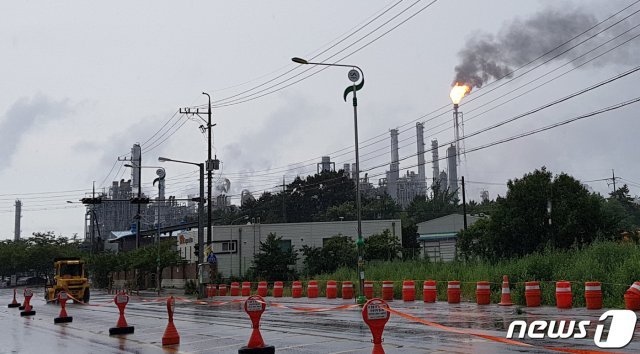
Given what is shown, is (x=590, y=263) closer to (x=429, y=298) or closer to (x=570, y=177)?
(x=429, y=298)

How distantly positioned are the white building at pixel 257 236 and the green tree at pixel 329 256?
4.42 meters

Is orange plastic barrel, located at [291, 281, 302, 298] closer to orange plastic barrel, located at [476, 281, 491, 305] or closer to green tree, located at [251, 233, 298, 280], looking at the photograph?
green tree, located at [251, 233, 298, 280]

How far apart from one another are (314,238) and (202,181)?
2059cm

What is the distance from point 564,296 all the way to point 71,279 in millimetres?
30748

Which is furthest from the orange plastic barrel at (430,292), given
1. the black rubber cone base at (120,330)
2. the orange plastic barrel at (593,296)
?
the black rubber cone base at (120,330)

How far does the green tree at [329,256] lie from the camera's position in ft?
179

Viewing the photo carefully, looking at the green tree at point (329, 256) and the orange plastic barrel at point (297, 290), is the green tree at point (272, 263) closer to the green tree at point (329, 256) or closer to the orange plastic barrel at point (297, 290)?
the green tree at point (329, 256)

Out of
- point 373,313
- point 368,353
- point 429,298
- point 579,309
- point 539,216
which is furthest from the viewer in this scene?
point 539,216

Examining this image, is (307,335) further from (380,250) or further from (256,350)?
(380,250)

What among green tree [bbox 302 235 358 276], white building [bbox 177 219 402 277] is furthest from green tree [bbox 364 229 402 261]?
white building [bbox 177 219 402 277]

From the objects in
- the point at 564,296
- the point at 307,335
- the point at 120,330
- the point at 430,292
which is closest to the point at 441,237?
the point at 430,292

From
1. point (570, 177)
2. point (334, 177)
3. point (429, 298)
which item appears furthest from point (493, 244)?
point (334, 177)

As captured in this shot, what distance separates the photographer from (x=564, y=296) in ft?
67.6

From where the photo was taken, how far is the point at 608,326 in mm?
14586
